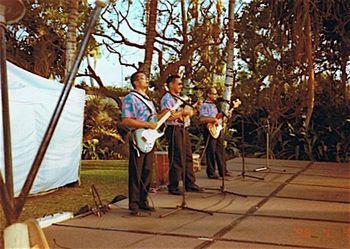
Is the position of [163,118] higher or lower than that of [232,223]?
higher

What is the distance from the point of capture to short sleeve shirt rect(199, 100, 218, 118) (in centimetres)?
787

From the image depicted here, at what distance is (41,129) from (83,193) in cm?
120

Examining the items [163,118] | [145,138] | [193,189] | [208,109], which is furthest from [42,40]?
[145,138]

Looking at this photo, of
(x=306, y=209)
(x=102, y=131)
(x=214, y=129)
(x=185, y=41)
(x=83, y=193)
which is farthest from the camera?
(x=102, y=131)

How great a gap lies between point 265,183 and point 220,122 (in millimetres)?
1098

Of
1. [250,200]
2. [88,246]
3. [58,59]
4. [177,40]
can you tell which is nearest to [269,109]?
[177,40]

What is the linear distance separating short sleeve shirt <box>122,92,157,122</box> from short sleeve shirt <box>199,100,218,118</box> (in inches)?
97.4

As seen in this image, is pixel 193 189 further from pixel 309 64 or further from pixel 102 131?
pixel 309 64

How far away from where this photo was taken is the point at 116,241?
4430 mm

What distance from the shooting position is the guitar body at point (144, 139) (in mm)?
5406

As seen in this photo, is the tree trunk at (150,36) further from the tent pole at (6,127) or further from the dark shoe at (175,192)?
the tent pole at (6,127)

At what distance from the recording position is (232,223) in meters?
5.20

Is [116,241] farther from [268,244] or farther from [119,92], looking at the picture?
[119,92]

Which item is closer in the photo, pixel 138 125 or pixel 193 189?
pixel 138 125
